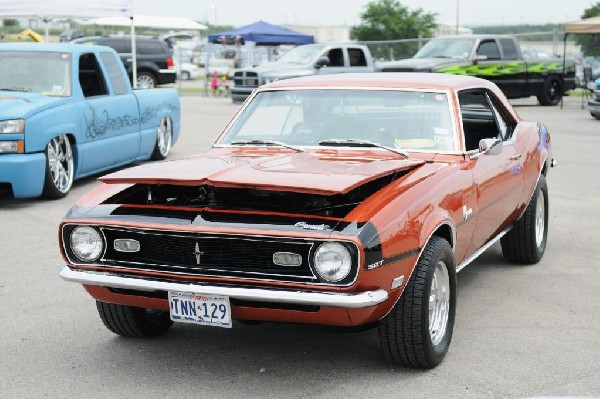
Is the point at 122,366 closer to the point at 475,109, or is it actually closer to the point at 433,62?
the point at 475,109

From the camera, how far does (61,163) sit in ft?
33.6

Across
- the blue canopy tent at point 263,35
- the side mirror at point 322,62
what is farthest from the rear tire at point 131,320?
the blue canopy tent at point 263,35

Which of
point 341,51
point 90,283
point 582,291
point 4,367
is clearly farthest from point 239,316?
point 341,51

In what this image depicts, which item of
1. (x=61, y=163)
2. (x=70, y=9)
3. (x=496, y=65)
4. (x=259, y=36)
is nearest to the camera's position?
(x=61, y=163)

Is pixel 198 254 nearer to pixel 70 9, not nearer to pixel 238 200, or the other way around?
pixel 238 200

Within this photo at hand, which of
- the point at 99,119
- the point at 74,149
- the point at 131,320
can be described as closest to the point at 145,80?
the point at 99,119

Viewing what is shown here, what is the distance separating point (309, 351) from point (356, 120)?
1593 mm

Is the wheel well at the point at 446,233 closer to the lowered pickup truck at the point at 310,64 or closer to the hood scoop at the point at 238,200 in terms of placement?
the hood scoop at the point at 238,200

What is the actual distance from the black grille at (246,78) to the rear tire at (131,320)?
19.7 metres

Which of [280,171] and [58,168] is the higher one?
[280,171]

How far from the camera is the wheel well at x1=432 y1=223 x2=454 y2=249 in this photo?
4934mm

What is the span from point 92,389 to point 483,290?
9.53ft

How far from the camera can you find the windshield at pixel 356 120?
5703 mm

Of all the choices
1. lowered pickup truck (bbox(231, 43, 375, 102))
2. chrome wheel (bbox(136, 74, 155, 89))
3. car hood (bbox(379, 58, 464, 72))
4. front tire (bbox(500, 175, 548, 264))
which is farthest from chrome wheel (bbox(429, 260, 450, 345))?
chrome wheel (bbox(136, 74, 155, 89))
